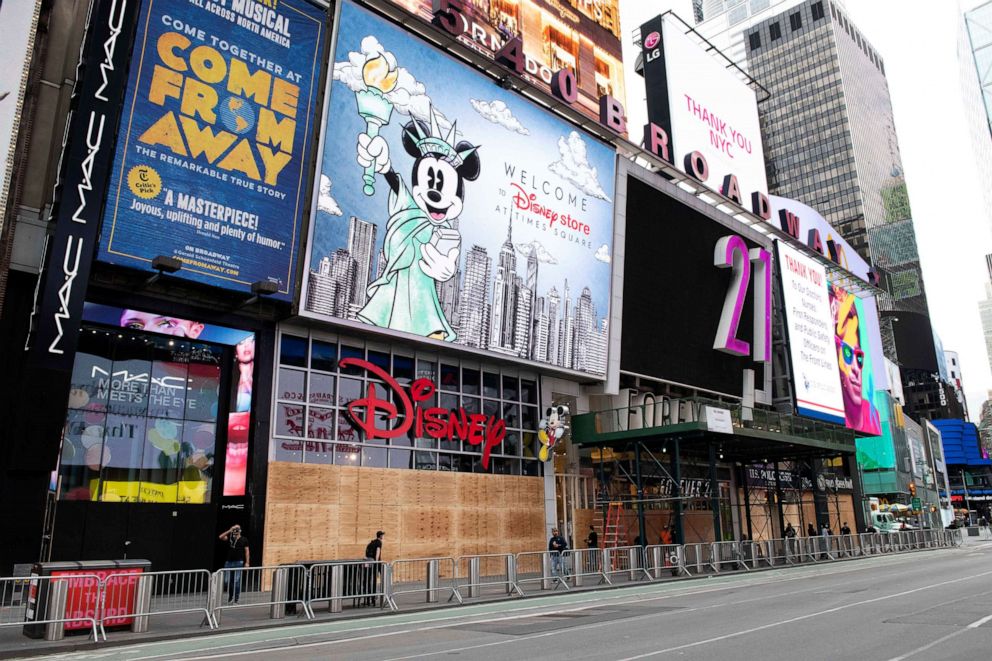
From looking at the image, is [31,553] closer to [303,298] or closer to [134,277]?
[134,277]

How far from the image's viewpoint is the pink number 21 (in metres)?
40.3

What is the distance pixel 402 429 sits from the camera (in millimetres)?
26859

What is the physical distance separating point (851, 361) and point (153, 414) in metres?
49.5

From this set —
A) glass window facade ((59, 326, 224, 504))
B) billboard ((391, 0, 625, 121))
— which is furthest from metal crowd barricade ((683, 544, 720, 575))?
billboard ((391, 0, 625, 121))

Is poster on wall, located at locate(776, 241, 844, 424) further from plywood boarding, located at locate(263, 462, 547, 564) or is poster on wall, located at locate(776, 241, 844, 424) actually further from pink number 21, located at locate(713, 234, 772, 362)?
plywood boarding, located at locate(263, 462, 547, 564)

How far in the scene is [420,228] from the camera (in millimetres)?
26484

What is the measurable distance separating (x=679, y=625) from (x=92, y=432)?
54.1 ft

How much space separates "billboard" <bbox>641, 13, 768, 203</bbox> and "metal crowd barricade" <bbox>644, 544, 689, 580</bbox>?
2299 centimetres

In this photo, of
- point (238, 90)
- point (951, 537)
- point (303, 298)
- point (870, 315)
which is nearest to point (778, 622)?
point (303, 298)

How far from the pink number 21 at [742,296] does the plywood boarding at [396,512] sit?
15.7m

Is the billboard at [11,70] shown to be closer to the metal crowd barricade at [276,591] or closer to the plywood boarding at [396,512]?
the metal crowd barricade at [276,591]

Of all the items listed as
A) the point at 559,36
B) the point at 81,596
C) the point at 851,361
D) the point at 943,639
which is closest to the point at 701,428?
the point at 943,639

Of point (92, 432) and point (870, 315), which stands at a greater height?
point (870, 315)

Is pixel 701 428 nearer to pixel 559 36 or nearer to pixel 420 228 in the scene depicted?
pixel 420 228
